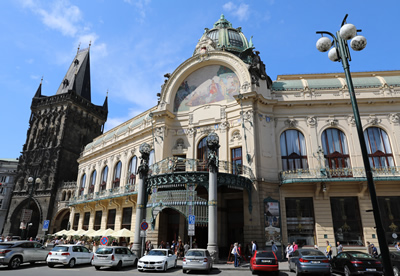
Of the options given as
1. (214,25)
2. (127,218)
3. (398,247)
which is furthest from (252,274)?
(214,25)

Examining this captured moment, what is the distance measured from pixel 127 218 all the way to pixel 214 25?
3008 cm

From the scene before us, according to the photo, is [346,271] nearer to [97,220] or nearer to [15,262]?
[15,262]

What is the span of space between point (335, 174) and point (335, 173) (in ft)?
0.46

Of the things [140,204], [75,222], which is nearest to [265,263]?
[140,204]

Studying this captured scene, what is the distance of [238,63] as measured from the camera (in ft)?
89.7

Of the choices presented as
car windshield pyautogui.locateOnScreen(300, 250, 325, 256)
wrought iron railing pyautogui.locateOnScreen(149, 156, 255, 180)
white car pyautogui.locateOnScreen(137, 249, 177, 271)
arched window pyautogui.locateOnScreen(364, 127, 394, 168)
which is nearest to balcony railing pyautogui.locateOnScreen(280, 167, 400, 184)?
arched window pyautogui.locateOnScreen(364, 127, 394, 168)

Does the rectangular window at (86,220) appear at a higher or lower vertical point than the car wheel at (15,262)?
higher

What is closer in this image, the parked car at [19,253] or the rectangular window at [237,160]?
the parked car at [19,253]

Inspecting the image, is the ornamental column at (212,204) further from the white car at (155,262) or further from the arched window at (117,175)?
the arched window at (117,175)

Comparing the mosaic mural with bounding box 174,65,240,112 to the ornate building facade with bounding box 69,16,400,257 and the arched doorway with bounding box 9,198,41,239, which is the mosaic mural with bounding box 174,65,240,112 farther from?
the arched doorway with bounding box 9,198,41,239

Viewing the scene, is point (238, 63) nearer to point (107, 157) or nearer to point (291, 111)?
point (291, 111)

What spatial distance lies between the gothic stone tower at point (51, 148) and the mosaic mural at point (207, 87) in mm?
35958

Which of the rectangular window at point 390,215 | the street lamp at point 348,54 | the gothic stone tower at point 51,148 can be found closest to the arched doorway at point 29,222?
the gothic stone tower at point 51,148

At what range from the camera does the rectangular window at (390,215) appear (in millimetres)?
20938
